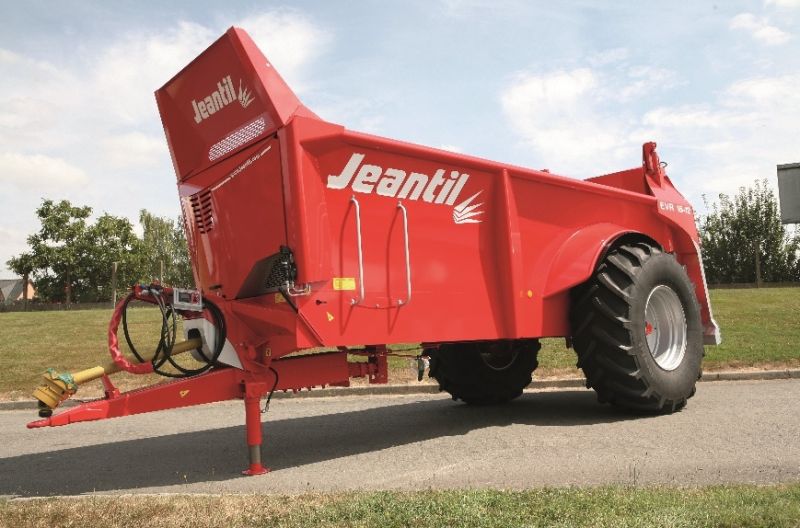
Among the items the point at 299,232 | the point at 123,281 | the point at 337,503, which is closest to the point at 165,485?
the point at 337,503

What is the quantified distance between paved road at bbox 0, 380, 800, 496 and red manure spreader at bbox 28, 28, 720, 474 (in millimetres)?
531

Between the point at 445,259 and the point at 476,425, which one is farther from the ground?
the point at 445,259

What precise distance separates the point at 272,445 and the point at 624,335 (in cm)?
351

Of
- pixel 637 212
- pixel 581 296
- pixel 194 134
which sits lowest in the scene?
pixel 581 296

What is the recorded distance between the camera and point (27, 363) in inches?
557

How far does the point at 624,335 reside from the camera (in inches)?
258

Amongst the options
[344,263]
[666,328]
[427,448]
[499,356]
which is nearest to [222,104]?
[344,263]

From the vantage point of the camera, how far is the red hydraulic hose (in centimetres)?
513

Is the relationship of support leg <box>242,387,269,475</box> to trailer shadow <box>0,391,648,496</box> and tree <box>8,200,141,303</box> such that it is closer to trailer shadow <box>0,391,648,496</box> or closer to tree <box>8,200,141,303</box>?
trailer shadow <box>0,391,648,496</box>

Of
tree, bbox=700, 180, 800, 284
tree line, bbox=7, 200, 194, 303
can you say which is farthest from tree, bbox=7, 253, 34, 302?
tree, bbox=700, 180, 800, 284

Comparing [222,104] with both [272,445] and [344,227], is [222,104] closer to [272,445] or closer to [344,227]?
[344,227]

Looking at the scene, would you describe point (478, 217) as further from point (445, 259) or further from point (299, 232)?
point (299, 232)

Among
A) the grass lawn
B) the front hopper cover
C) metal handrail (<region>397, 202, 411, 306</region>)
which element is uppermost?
the front hopper cover

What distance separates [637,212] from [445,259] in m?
3.04
